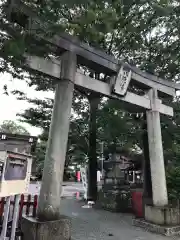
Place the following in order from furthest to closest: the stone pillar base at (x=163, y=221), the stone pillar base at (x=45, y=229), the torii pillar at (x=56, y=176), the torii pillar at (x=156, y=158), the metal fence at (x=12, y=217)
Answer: the torii pillar at (x=156, y=158) → the stone pillar base at (x=163, y=221) → the torii pillar at (x=56, y=176) → the stone pillar base at (x=45, y=229) → the metal fence at (x=12, y=217)

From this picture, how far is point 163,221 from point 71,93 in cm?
457

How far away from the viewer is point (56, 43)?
18.1 feet

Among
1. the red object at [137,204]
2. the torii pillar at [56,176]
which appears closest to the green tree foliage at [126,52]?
the torii pillar at [56,176]

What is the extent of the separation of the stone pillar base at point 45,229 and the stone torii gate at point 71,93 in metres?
0.05

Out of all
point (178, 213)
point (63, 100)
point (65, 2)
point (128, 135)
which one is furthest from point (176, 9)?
point (178, 213)

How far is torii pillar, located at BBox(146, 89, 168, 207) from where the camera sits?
705 centimetres

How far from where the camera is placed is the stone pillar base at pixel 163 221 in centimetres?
627

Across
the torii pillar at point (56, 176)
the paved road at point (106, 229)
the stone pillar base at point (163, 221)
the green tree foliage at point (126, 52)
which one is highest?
the green tree foliage at point (126, 52)

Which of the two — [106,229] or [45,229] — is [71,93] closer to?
[45,229]

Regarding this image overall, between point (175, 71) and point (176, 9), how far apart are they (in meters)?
3.14

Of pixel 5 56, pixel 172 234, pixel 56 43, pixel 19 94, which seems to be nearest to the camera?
pixel 5 56

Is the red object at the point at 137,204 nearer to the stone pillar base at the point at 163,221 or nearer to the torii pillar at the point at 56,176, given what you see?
the stone pillar base at the point at 163,221

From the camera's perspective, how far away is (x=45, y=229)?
4582 mm

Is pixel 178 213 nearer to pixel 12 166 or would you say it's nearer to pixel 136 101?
pixel 136 101
